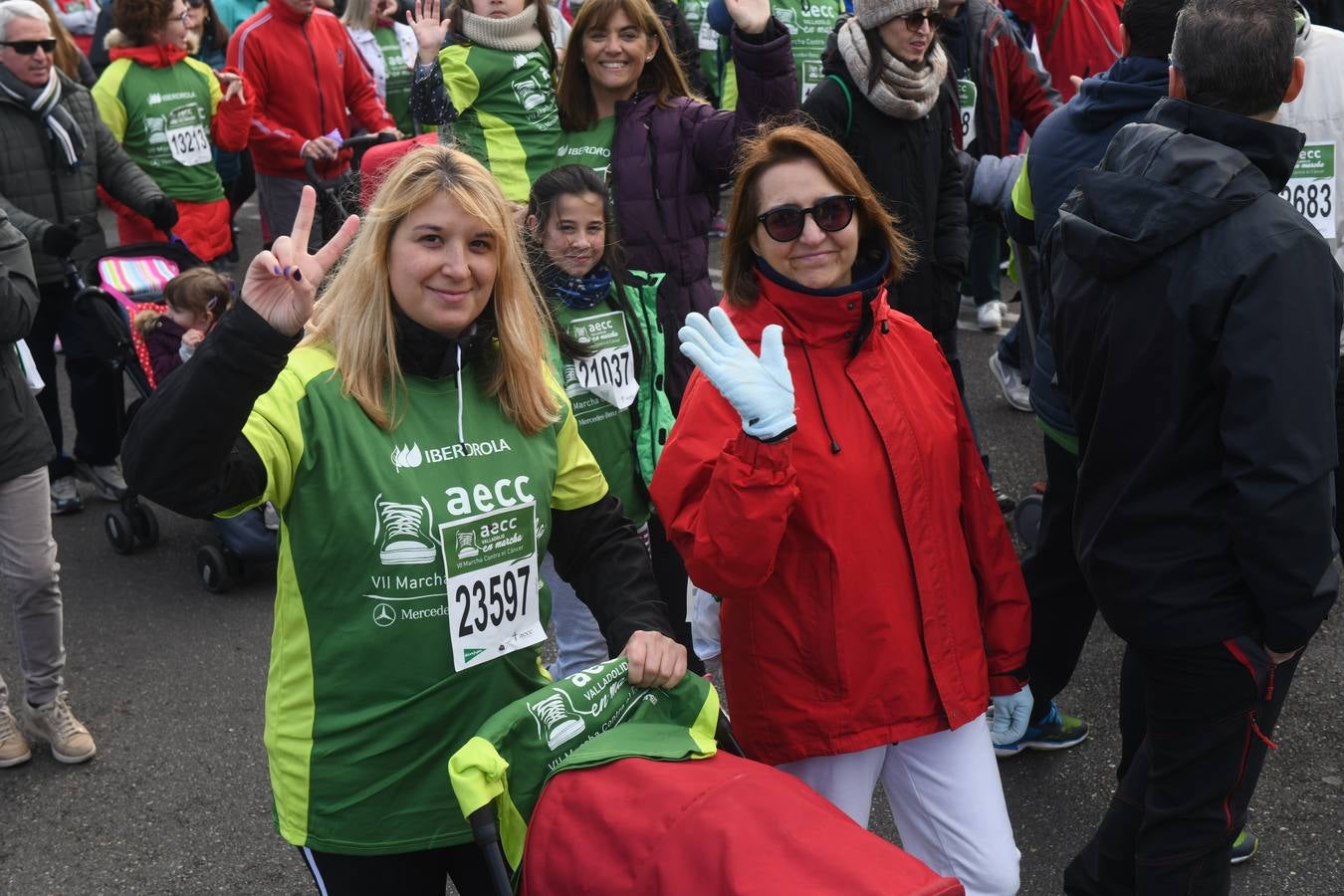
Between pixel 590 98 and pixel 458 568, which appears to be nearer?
pixel 458 568

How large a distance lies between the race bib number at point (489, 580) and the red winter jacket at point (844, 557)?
31cm

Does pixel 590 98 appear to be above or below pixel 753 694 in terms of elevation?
above

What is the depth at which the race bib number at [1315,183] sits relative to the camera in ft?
13.6

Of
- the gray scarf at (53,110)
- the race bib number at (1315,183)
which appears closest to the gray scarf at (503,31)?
the gray scarf at (53,110)

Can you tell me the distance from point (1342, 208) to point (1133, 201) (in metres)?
1.59

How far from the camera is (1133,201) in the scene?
295 cm

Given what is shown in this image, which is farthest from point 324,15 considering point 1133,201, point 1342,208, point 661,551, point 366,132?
point 1133,201

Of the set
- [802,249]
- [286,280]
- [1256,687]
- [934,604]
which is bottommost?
[1256,687]

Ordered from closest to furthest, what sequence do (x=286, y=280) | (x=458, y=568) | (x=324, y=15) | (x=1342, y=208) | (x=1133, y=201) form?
(x=286, y=280)
(x=458, y=568)
(x=1133, y=201)
(x=1342, y=208)
(x=324, y=15)

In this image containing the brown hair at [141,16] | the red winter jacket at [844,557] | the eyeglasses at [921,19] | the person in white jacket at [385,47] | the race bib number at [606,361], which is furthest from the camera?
the person in white jacket at [385,47]

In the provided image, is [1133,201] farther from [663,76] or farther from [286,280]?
[663,76]

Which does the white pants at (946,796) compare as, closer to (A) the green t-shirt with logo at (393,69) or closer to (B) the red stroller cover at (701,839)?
(B) the red stroller cover at (701,839)

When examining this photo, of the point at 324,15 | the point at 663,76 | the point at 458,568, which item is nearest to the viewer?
the point at 458,568

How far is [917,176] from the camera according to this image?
17.0 feet
